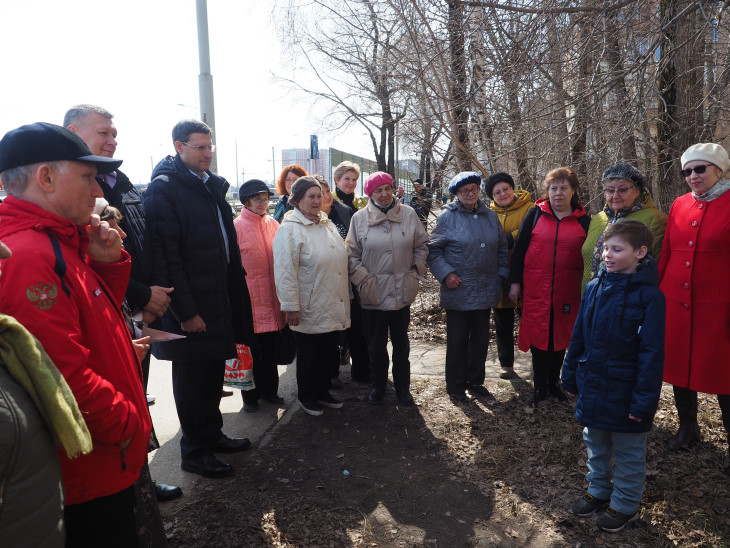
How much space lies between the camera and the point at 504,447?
12.6 feet

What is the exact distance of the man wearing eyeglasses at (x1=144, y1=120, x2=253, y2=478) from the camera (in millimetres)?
3146

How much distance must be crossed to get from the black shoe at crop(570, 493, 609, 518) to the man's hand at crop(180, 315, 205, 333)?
2.45 m

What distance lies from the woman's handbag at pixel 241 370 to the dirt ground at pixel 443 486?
0.51 m

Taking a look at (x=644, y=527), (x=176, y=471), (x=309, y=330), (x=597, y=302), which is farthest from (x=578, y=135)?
(x=176, y=471)

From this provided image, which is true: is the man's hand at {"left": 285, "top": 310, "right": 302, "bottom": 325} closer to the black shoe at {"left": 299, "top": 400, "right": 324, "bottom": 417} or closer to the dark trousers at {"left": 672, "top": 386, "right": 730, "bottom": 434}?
the black shoe at {"left": 299, "top": 400, "right": 324, "bottom": 417}

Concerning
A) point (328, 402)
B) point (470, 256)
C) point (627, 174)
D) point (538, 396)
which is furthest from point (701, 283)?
point (328, 402)

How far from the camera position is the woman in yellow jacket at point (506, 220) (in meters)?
5.00

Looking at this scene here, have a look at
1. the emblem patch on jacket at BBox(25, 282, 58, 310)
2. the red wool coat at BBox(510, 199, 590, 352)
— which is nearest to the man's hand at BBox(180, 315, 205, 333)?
the emblem patch on jacket at BBox(25, 282, 58, 310)

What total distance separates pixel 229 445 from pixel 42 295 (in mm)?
2530

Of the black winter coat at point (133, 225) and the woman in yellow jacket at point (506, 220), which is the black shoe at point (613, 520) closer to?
the woman in yellow jacket at point (506, 220)

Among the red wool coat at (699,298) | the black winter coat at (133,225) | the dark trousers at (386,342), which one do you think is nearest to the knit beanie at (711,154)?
the red wool coat at (699,298)

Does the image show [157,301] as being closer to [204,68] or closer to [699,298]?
[699,298]

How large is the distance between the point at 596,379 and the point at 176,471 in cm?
270

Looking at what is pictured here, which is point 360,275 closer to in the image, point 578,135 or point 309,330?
point 309,330
